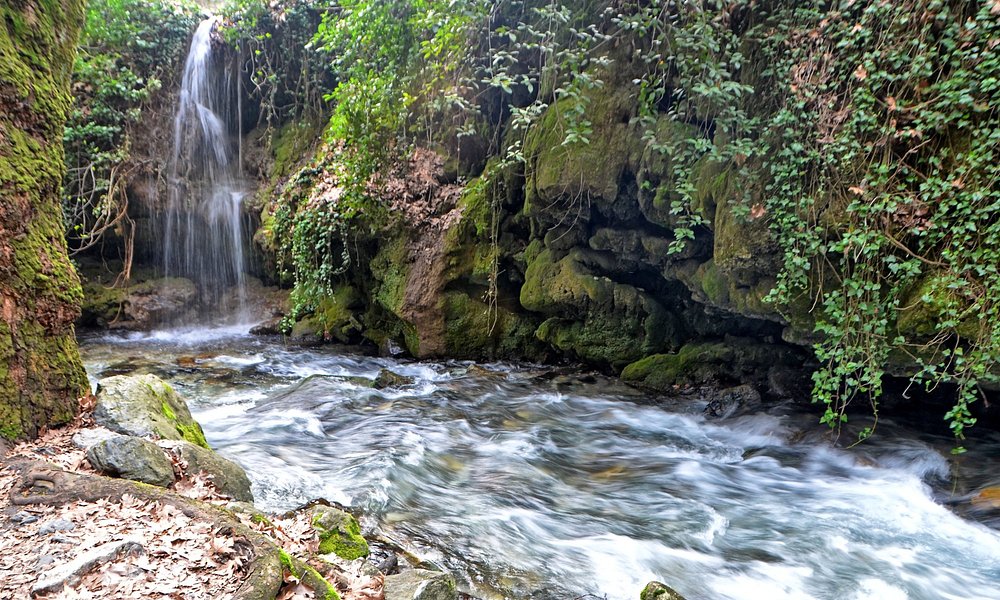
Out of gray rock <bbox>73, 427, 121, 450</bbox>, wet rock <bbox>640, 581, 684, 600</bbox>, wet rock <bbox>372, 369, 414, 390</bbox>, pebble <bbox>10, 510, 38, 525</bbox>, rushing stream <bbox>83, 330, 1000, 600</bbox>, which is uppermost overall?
pebble <bbox>10, 510, 38, 525</bbox>

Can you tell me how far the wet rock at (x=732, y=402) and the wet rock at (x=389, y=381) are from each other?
373 centimetres

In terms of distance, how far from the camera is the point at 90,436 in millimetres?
3568

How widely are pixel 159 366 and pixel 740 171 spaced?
26.4 feet

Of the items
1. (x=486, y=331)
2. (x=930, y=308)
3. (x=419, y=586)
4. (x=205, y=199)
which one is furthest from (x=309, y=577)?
(x=205, y=199)

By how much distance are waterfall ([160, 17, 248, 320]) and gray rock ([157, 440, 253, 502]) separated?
9618 mm

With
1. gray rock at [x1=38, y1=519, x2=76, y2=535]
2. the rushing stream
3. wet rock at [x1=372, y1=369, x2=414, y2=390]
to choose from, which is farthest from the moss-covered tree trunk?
wet rock at [x1=372, y1=369, x2=414, y2=390]

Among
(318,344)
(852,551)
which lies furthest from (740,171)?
(318,344)

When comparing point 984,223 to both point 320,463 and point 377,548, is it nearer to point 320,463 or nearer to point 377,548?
point 377,548

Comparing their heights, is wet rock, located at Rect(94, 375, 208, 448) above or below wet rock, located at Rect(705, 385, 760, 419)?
above

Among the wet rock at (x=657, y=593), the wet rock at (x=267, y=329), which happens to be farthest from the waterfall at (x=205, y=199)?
the wet rock at (x=657, y=593)

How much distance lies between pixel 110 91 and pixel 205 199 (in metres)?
2.53

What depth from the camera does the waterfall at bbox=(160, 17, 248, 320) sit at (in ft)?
41.9

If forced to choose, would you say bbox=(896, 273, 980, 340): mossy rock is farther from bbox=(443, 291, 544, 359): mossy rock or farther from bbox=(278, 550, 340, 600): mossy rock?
bbox=(443, 291, 544, 359): mossy rock

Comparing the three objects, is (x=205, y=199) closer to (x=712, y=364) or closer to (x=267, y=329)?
(x=267, y=329)
